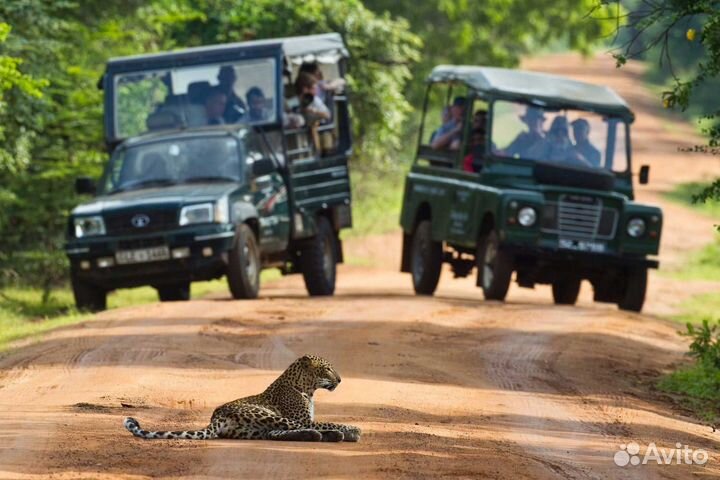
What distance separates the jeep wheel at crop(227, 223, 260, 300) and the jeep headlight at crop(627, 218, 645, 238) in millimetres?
4099

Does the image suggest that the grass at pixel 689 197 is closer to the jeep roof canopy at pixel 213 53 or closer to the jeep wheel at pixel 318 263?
the jeep wheel at pixel 318 263

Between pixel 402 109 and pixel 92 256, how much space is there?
48.8ft

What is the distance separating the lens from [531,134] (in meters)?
19.6

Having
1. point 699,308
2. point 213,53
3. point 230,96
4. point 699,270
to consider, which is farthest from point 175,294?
point 699,270

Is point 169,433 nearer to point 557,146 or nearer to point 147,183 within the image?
point 147,183

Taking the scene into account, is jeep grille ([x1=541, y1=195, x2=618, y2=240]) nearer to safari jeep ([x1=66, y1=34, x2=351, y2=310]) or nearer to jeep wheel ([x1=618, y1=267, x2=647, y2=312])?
jeep wheel ([x1=618, y1=267, x2=647, y2=312])

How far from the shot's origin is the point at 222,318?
15422 mm

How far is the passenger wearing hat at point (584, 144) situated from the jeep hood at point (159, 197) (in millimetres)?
4196

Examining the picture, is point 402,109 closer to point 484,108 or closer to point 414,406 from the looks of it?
point 484,108

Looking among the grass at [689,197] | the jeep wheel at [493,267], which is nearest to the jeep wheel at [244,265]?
the jeep wheel at [493,267]

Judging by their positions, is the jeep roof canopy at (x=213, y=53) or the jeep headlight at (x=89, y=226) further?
the jeep roof canopy at (x=213, y=53)

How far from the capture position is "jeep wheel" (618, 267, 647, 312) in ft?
62.8

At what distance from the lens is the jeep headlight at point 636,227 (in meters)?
18.8

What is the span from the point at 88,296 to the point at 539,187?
504cm
